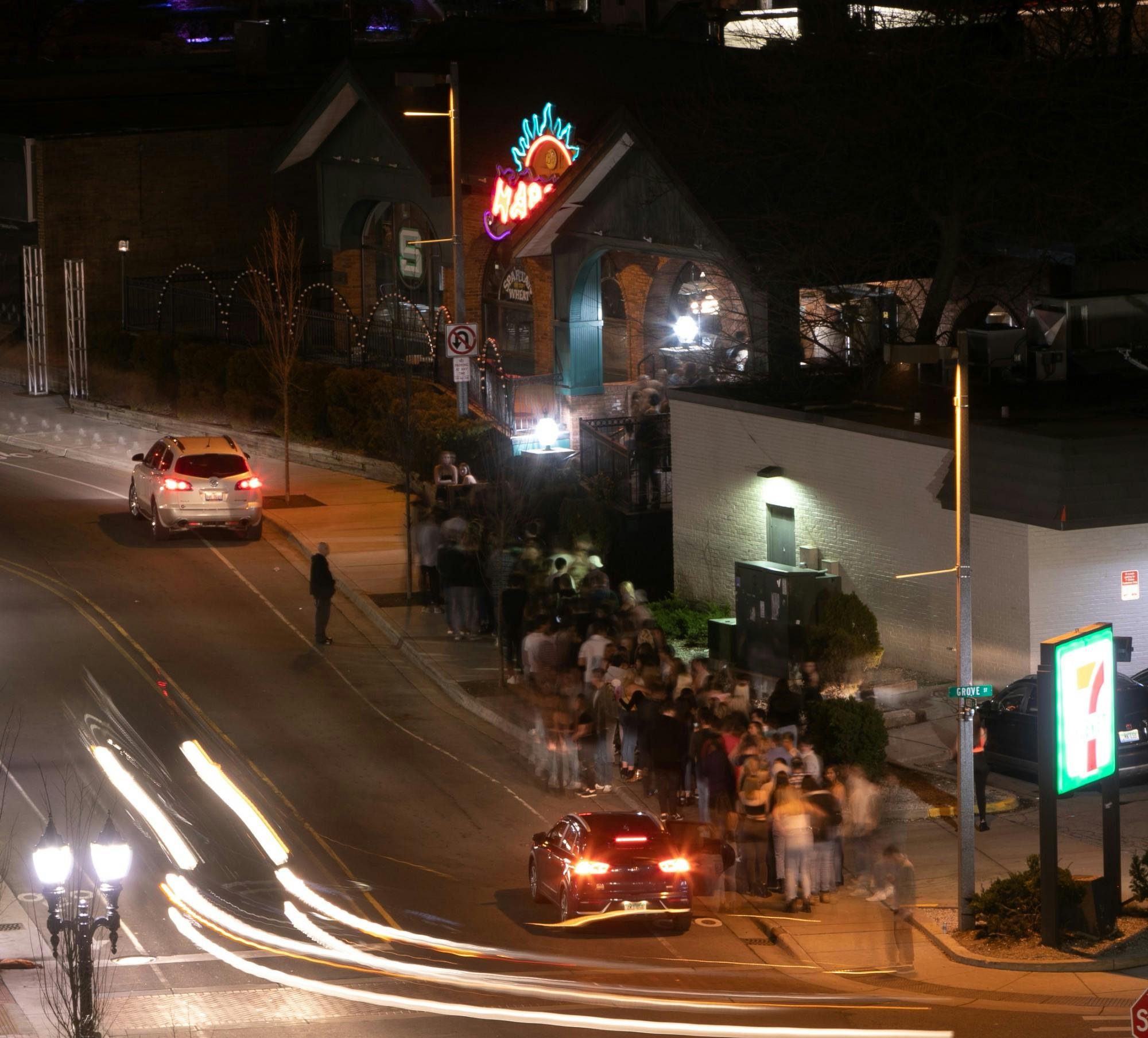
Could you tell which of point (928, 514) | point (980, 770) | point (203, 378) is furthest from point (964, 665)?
point (203, 378)

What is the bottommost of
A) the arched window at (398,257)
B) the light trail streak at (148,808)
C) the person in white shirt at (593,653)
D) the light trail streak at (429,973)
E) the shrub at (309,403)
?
the light trail streak at (429,973)

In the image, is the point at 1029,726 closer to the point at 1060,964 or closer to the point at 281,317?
the point at 1060,964

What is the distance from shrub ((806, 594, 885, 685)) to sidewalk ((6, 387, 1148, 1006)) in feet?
4.09

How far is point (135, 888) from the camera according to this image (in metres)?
17.6

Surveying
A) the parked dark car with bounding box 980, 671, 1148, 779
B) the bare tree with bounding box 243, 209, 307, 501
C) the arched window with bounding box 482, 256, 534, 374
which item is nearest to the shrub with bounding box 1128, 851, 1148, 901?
the parked dark car with bounding box 980, 671, 1148, 779

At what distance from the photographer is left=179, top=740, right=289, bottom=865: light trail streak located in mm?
19000

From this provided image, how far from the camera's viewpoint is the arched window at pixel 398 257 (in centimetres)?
4638

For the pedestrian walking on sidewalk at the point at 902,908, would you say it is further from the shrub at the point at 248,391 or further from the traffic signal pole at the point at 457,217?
the shrub at the point at 248,391

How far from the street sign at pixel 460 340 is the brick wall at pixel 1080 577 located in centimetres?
1502

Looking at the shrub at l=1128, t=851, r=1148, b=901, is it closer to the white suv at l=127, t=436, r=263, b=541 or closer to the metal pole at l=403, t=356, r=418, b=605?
the metal pole at l=403, t=356, r=418, b=605

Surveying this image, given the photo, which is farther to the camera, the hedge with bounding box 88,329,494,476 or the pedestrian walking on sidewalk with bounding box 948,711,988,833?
the hedge with bounding box 88,329,494,476

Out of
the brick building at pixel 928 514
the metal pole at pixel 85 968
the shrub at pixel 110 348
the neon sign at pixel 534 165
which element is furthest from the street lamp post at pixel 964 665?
the shrub at pixel 110 348

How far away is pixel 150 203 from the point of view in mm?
51219

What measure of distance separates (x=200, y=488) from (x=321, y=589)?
6.30m
